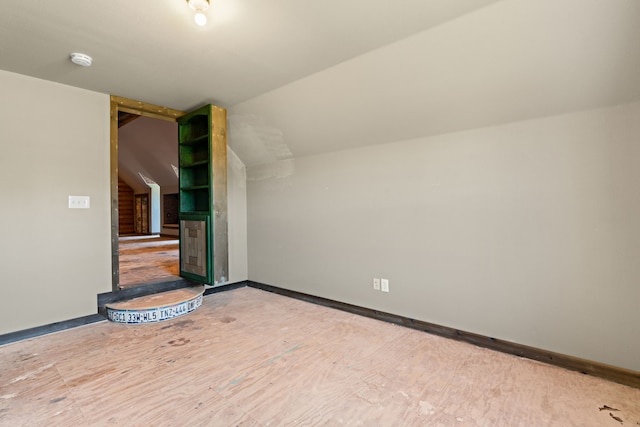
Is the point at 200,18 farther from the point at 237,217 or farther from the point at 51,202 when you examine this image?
the point at 237,217

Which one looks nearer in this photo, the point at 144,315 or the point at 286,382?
the point at 286,382

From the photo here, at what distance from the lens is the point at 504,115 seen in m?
2.20

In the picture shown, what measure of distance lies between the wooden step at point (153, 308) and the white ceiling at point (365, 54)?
2.13 meters

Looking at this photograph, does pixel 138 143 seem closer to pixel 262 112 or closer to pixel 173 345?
pixel 262 112

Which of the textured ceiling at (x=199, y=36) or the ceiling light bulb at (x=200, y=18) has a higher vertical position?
the textured ceiling at (x=199, y=36)

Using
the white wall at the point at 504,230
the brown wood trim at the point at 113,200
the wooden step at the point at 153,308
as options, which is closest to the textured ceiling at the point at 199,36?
the brown wood trim at the point at 113,200

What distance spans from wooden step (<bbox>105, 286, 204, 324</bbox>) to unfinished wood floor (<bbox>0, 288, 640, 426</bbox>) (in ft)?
0.62

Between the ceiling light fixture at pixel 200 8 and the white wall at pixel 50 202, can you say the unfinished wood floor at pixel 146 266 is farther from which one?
the ceiling light fixture at pixel 200 8

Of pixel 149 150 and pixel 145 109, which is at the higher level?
pixel 149 150

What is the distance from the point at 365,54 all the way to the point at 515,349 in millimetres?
2479

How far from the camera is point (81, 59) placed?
2307 millimetres

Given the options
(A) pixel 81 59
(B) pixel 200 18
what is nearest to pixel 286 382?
(B) pixel 200 18

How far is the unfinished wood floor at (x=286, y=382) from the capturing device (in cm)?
158

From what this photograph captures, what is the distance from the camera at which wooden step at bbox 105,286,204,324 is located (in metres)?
2.89
